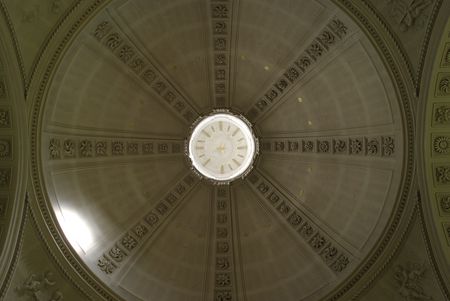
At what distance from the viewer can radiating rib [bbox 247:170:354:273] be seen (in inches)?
661

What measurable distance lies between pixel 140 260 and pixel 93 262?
1.80 meters

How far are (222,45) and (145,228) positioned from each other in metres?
6.47

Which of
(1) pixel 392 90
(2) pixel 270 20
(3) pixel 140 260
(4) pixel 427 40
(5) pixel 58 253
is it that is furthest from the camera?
(3) pixel 140 260

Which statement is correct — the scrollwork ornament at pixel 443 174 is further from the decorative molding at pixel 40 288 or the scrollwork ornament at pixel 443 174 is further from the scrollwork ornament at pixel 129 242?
Result: the decorative molding at pixel 40 288

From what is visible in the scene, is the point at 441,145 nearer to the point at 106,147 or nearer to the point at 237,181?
the point at 237,181

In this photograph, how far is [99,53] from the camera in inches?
640

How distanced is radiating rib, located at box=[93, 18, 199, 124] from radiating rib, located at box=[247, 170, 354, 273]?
3.33 m

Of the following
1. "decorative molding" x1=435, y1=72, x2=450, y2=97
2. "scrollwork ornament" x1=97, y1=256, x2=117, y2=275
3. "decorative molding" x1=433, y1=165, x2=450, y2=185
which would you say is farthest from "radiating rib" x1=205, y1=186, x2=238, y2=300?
"decorative molding" x1=435, y1=72, x2=450, y2=97

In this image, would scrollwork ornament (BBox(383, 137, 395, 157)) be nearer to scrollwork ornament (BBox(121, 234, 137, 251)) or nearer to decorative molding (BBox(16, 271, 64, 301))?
scrollwork ornament (BBox(121, 234, 137, 251))

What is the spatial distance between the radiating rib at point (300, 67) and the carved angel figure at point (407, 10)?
1.55 meters

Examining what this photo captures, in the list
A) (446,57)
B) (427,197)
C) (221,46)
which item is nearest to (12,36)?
(221,46)

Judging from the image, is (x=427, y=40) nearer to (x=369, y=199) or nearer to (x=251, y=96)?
(x=369, y=199)

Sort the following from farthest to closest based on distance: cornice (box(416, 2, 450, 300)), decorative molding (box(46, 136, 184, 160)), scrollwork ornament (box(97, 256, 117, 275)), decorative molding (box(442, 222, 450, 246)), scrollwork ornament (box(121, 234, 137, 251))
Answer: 1. scrollwork ornament (box(121, 234, 137, 251))
2. scrollwork ornament (box(97, 256, 117, 275))
3. decorative molding (box(46, 136, 184, 160))
4. decorative molding (box(442, 222, 450, 246))
5. cornice (box(416, 2, 450, 300))

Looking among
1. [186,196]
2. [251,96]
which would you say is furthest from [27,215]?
[251,96]
